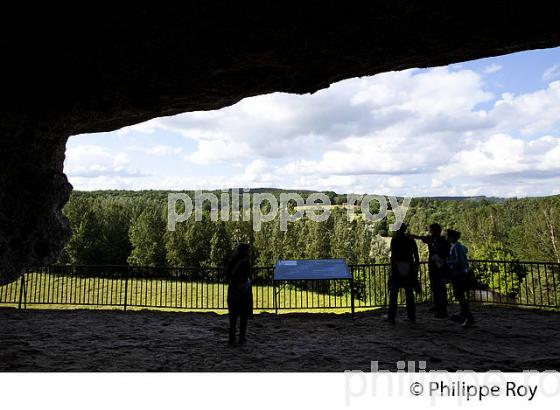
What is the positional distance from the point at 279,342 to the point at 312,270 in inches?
112

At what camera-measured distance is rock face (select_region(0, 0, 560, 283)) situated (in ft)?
16.0

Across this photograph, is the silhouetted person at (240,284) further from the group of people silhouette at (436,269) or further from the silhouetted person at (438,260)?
the silhouetted person at (438,260)

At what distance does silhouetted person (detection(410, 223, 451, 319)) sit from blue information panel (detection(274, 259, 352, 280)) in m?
2.03

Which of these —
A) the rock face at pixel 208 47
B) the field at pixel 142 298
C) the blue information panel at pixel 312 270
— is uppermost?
the rock face at pixel 208 47

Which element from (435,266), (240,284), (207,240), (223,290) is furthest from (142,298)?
(435,266)

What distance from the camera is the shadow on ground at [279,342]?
5.85 m

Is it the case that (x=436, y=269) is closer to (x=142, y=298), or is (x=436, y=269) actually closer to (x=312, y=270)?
(x=312, y=270)

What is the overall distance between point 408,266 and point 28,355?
771cm

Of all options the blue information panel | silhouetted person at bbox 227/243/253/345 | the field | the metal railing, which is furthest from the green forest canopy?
silhouetted person at bbox 227/243/253/345

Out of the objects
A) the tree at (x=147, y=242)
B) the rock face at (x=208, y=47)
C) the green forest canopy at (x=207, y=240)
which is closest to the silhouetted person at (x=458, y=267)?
the rock face at (x=208, y=47)

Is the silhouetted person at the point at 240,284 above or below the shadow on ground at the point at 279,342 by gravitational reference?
above

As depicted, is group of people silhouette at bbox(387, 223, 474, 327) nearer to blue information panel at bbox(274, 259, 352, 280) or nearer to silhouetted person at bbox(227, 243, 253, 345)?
blue information panel at bbox(274, 259, 352, 280)

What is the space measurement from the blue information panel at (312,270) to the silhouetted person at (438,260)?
6.67ft

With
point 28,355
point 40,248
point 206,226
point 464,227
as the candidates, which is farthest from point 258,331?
point 464,227
